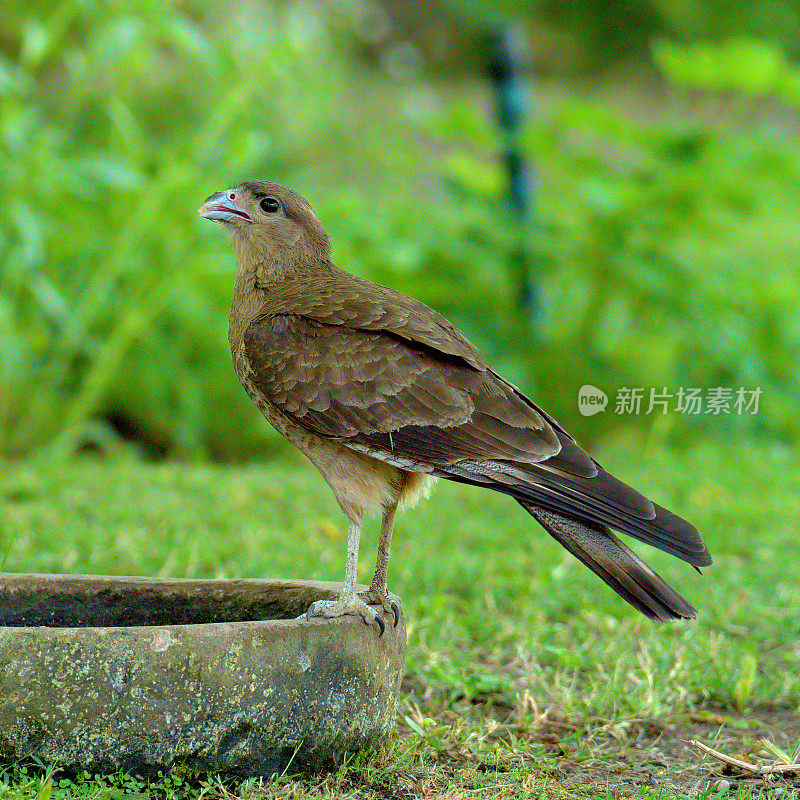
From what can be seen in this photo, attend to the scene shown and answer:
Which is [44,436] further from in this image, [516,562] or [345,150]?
[345,150]

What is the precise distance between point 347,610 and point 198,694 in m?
0.42

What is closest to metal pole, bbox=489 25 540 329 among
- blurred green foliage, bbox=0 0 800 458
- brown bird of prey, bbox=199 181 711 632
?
blurred green foliage, bbox=0 0 800 458

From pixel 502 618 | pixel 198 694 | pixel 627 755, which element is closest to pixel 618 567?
pixel 627 755

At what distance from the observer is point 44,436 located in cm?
608

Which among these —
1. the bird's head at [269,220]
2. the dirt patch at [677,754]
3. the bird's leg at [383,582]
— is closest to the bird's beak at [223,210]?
the bird's head at [269,220]

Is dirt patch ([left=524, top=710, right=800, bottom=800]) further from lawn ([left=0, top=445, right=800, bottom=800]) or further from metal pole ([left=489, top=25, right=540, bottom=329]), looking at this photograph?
metal pole ([left=489, top=25, right=540, bottom=329])

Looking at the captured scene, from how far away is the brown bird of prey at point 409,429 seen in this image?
2.32 metres

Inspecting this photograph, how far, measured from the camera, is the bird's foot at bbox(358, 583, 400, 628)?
245cm

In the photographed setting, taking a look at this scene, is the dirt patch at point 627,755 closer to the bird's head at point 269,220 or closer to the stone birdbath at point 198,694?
the stone birdbath at point 198,694

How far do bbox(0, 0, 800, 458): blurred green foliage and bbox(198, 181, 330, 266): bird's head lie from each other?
2.13 metres

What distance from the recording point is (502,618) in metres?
3.40

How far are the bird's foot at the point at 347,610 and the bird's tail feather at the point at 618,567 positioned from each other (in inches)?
17.3

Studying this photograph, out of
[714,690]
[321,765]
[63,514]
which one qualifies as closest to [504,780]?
[321,765]

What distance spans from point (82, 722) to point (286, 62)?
442 centimetres
